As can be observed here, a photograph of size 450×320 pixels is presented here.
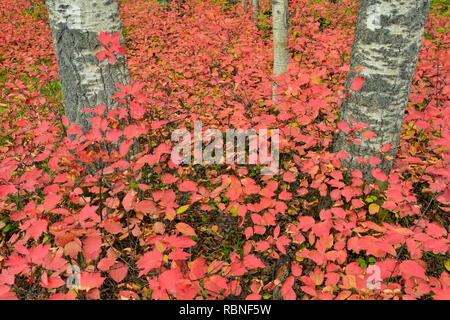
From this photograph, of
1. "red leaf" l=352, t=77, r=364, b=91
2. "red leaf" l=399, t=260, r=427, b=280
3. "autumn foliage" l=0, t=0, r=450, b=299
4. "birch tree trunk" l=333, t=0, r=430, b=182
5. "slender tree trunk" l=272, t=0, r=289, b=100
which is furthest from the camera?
"slender tree trunk" l=272, t=0, r=289, b=100

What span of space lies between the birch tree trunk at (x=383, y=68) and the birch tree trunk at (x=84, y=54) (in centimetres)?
221

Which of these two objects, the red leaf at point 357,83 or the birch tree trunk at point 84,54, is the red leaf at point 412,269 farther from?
the birch tree trunk at point 84,54

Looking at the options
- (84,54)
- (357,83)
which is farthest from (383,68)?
(84,54)

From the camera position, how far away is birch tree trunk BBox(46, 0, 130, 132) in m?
2.38

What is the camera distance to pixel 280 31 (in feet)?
13.4

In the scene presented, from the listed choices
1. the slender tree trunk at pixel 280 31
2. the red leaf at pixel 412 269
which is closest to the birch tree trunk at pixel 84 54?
the slender tree trunk at pixel 280 31

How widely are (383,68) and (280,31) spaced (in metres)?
2.22

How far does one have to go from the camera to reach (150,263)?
1.61 m

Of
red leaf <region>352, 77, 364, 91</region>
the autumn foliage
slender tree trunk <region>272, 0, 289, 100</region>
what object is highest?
slender tree trunk <region>272, 0, 289, 100</region>

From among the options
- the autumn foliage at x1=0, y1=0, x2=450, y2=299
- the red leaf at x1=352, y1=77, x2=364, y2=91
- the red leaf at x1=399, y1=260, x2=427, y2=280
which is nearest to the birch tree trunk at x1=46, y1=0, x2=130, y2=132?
the autumn foliage at x1=0, y1=0, x2=450, y2=299

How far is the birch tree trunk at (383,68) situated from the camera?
2125 mm

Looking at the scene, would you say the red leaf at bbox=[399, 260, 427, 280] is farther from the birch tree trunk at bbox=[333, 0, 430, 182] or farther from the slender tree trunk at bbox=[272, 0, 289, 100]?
the slender tree trunk at bbox=[272, 0, 289, 100]

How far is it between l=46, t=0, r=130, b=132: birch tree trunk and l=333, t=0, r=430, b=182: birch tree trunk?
221cm

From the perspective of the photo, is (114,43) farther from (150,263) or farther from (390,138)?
(390,138)
